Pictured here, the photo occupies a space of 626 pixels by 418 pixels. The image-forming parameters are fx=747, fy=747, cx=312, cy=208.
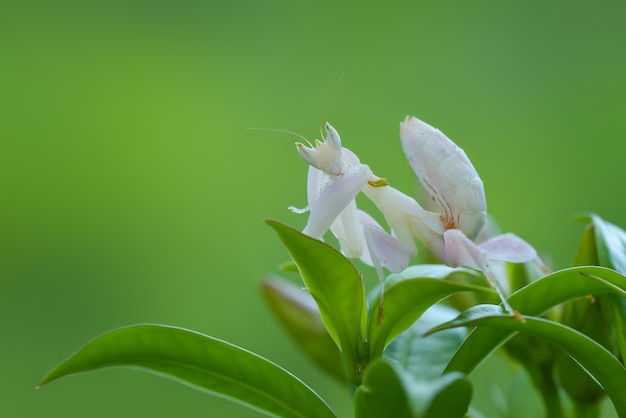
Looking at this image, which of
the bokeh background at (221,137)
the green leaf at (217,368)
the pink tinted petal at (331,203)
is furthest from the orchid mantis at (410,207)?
the bokeh background at (221,137)

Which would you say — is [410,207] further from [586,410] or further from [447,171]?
[586,410]

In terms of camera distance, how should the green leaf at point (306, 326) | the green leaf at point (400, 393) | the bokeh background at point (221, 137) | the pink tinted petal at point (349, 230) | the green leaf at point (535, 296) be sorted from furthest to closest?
the bokeh background at point (221, 137) < the green leaf at point (306, 326) < the pink tinted petal at point (349, 230) < the green leaf at point (535, 296) < the green leaf at point (400, 393)

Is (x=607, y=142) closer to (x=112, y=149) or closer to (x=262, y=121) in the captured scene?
(x=262, y=121)

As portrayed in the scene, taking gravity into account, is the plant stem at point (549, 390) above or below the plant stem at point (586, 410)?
above

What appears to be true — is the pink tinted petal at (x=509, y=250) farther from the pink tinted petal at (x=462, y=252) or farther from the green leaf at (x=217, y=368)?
the green leaf at (x=217, y=368)

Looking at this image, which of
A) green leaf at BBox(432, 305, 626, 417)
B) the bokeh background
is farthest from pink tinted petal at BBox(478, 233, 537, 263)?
the bokeh background

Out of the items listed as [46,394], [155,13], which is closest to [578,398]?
[46,394]
